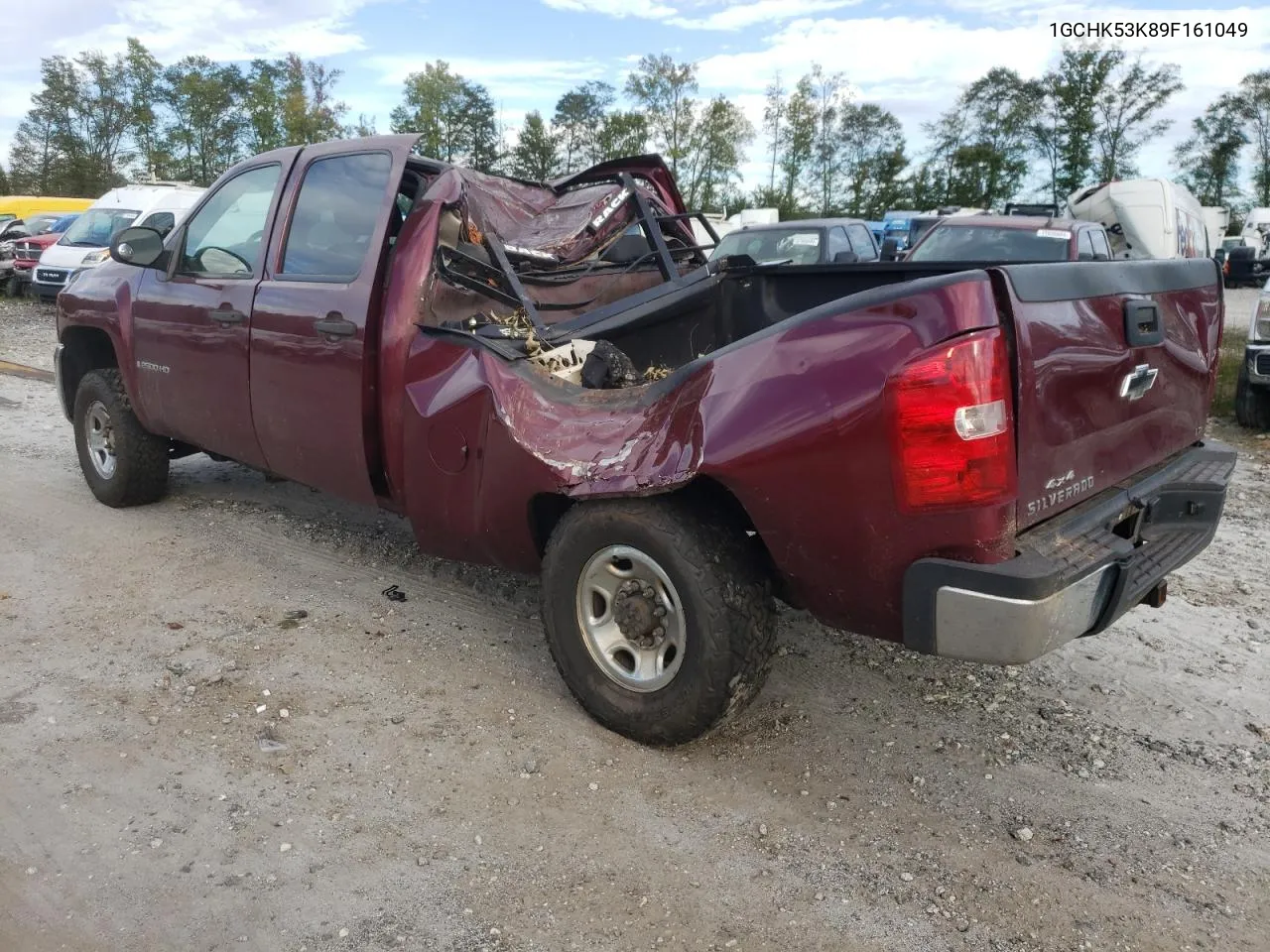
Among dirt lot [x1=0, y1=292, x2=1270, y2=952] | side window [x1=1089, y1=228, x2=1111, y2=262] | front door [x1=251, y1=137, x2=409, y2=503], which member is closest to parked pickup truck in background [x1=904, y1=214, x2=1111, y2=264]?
side window [x1=1089, y1=228, x2=1111, y2=262]

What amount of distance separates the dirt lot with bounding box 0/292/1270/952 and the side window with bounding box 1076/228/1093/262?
6.02 m

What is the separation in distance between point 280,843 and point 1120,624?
3.44 m

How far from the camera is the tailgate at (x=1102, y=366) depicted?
2510 mm

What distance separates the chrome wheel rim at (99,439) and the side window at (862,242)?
9210 millimetres

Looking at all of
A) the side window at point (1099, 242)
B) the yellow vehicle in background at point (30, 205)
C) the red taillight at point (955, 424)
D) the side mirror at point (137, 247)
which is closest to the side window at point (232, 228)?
the side mirror at point (137, 247)

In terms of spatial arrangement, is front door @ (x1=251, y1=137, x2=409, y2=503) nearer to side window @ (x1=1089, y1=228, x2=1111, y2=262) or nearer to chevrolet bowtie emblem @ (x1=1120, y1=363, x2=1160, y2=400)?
chevrolet bowtie emblem @ (x1=1120, y1=363, x2=1160, y2=400)

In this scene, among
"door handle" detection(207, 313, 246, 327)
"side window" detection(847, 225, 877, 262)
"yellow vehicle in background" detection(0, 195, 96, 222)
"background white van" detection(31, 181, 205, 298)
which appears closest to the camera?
"door handle" detection(207, 313, 246, 327)

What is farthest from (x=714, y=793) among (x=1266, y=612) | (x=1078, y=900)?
(x=1266, y=612)

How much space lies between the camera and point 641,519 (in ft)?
9.55

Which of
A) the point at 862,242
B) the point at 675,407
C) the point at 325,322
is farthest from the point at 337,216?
the point at 862,242

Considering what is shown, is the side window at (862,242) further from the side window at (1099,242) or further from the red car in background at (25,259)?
the red car in background at (25,259)

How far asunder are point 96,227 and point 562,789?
57.2 ft

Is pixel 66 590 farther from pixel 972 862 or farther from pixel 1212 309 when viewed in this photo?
pixel 1212 309

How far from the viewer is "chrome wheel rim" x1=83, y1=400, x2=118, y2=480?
5.68 meters
